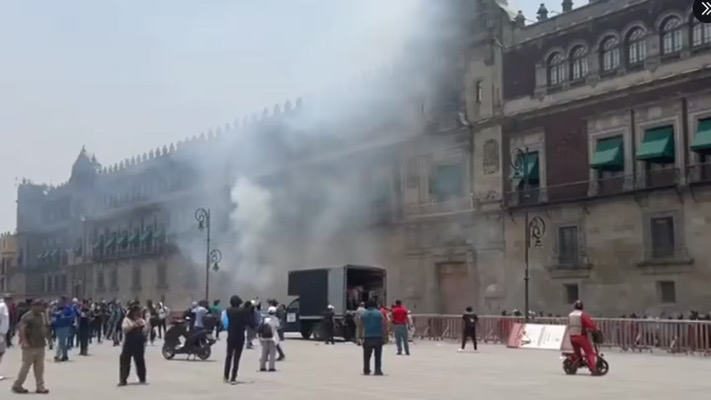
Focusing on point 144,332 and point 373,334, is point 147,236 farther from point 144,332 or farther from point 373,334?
point 144,332

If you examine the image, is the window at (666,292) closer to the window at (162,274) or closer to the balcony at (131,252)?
the balcony at (131,252)

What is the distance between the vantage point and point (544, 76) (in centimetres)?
4025

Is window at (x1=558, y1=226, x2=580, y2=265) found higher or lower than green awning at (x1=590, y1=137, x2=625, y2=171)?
lower

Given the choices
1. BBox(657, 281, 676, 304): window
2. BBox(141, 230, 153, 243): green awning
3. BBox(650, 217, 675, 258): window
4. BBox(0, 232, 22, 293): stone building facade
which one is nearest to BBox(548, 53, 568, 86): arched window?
BBox(650, 217, 675, 258): window

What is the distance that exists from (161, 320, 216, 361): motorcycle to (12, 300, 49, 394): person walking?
8.42 metres

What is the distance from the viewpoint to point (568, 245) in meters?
38.9

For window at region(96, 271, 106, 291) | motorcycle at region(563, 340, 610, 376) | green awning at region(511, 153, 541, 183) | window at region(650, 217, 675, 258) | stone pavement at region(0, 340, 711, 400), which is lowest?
stone pavement at region(0, 340, 711, 400)

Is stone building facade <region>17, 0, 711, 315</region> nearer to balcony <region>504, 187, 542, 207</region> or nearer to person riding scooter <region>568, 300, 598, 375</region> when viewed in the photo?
balcony <region>504, 187, 542, 207</region>

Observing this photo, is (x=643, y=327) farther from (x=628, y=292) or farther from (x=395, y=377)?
(x=395, y=377)

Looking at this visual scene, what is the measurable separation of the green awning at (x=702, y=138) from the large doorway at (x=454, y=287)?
12.8 metres

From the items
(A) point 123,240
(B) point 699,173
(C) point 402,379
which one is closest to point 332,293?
(B) point 699,173

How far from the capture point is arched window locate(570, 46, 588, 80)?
38.6m

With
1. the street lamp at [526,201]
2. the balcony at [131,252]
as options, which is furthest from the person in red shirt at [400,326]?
the balcony at [131,252]

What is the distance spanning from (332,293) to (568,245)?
32.2ft
